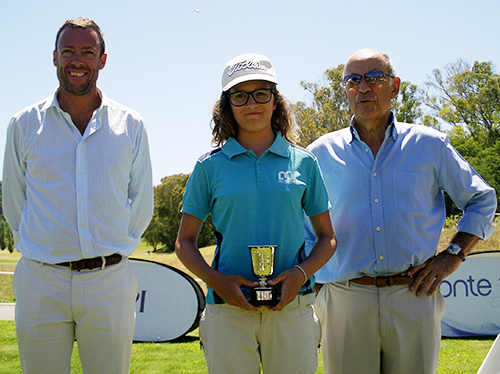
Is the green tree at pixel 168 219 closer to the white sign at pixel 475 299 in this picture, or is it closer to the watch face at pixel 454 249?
the white sign at pixel 475 299

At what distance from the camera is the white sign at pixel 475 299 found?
24.4 ft

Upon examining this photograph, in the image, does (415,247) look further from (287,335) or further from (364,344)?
(287,335)

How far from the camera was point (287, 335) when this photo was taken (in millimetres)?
2484

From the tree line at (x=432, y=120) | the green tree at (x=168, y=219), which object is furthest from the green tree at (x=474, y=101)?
the green tree at (x=168, y=219)

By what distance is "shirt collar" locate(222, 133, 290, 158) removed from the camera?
2.66 metres

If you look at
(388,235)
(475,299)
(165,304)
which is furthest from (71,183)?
(475,299)

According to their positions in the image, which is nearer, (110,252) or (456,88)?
(110,252)

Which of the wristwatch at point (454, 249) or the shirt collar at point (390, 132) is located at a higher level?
the shirt collar at point (390, 132)

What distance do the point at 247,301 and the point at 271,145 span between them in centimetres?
82

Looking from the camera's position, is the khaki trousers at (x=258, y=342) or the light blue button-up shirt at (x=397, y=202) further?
the light blue button-up shirt at (x=397, y=202)

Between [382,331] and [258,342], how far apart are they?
2.99 feet

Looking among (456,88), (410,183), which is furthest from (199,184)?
(456,88)

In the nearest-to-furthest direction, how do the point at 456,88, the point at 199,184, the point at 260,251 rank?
the point at 260,251 → the point at 199,184 → the point at 456,88

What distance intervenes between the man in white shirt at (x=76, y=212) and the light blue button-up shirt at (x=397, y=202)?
1181mm
